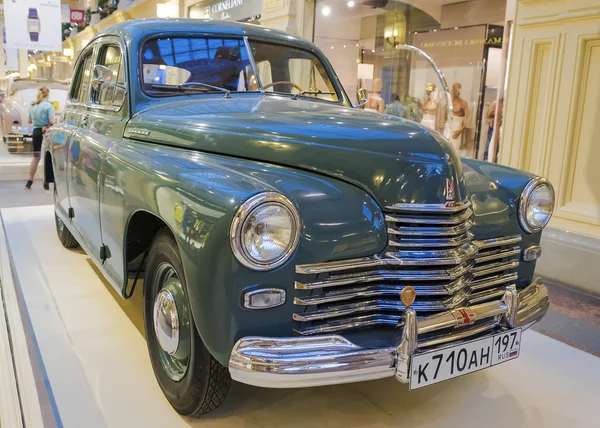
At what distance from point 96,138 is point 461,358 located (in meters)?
2.23

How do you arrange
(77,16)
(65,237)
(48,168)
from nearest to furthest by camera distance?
(65,237) < (48,168) < (77,16)

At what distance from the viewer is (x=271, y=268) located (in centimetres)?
166

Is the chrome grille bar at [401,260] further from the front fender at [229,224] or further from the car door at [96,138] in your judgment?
the car door at [96,138]

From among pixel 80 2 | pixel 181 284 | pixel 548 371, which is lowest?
pixel 548 371

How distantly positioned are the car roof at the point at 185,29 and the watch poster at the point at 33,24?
709 centimetres

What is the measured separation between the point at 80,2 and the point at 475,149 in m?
22.9

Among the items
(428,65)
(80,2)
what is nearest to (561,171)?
(428,65)

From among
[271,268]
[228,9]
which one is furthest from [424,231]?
[228,9]

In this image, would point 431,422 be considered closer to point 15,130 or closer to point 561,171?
point 561,171

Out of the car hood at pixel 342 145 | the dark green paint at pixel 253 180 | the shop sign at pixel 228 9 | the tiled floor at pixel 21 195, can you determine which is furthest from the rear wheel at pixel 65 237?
the shop sign at pixel 228 9

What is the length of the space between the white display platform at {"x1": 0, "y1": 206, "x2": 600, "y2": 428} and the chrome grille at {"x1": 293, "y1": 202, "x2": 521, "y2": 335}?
1.65ft

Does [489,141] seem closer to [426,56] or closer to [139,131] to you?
[426,56]

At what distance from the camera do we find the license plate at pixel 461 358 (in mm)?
1745

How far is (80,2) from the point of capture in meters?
23.9
